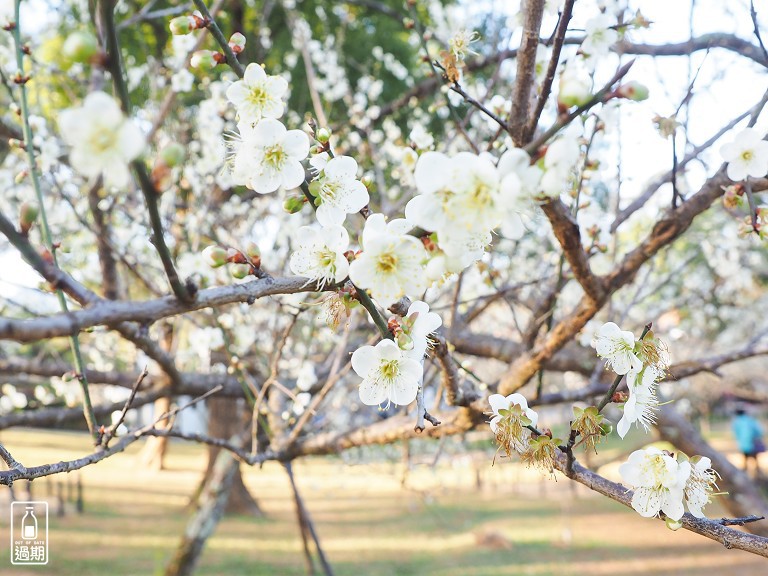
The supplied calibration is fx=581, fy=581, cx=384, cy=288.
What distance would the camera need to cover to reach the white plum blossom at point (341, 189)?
0.87 m

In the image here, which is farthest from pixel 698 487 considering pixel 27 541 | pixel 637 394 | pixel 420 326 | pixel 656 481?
pixel 27 541

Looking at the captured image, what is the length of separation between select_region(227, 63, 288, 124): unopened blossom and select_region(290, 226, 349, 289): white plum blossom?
21cm

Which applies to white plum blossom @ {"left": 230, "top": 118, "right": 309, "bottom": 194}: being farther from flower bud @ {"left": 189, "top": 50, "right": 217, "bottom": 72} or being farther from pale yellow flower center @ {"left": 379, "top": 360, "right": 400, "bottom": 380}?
pale yellow flower center @ {"left": 379, "top": 360, "right": 400, "bottom": 380}

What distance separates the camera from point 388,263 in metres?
0.74

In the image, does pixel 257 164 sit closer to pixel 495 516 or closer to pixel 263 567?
pixel 263 567

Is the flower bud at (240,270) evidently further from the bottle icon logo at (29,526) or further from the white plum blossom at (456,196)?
the bottle icon logo at (29,526)

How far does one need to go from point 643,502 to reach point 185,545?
9.82 feet

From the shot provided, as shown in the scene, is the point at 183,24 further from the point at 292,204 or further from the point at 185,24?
the point at 292,204

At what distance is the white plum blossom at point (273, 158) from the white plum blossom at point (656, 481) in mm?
761

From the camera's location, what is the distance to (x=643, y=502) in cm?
98

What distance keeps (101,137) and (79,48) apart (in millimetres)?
76

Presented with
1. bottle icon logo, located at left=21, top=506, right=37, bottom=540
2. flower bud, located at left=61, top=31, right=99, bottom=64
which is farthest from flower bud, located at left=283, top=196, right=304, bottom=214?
bottle icon logo, located at left=21, top=506, right=37, bottom=540

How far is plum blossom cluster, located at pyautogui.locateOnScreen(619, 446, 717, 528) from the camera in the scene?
959 mm

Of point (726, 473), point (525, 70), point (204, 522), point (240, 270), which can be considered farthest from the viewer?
point (204, 522)
